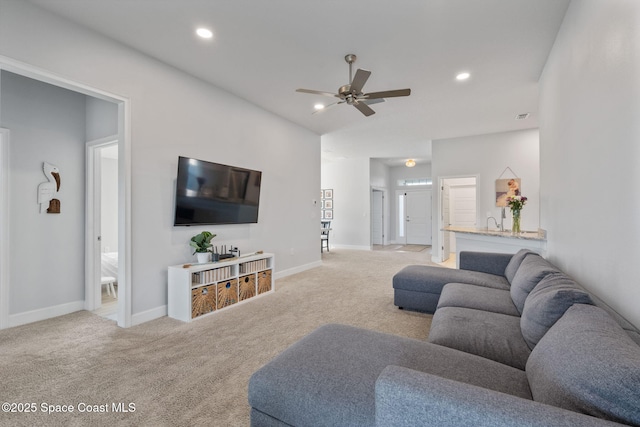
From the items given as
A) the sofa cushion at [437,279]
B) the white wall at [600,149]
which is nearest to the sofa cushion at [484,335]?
the white wall at [600,149]

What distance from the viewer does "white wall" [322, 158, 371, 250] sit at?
29.6 feet

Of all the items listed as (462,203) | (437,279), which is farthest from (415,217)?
(437,279)

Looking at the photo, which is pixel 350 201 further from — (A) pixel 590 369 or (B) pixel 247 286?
(A) pixel 590 369

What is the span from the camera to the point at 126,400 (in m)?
1.83

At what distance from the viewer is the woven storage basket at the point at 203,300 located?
321 cm

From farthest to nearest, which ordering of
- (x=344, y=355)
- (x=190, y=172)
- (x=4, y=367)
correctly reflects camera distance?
(x=190, y=172) → (x=4, y=367) → (x=344, y=355)

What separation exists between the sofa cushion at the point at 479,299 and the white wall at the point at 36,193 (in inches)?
161

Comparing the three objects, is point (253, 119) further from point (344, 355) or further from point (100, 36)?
point (344, 355)

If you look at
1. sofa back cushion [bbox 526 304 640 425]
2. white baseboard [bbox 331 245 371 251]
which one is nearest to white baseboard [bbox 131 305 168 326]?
sofa back cushion [bbox 526 304 640 425]

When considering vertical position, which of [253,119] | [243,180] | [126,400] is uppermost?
[253,119]

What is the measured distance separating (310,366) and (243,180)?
10.9 feet

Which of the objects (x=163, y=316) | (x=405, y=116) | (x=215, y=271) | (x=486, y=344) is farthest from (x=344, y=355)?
(x=405, y=116)

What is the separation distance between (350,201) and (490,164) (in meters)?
4.03

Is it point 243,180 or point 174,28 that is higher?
point 174,28
